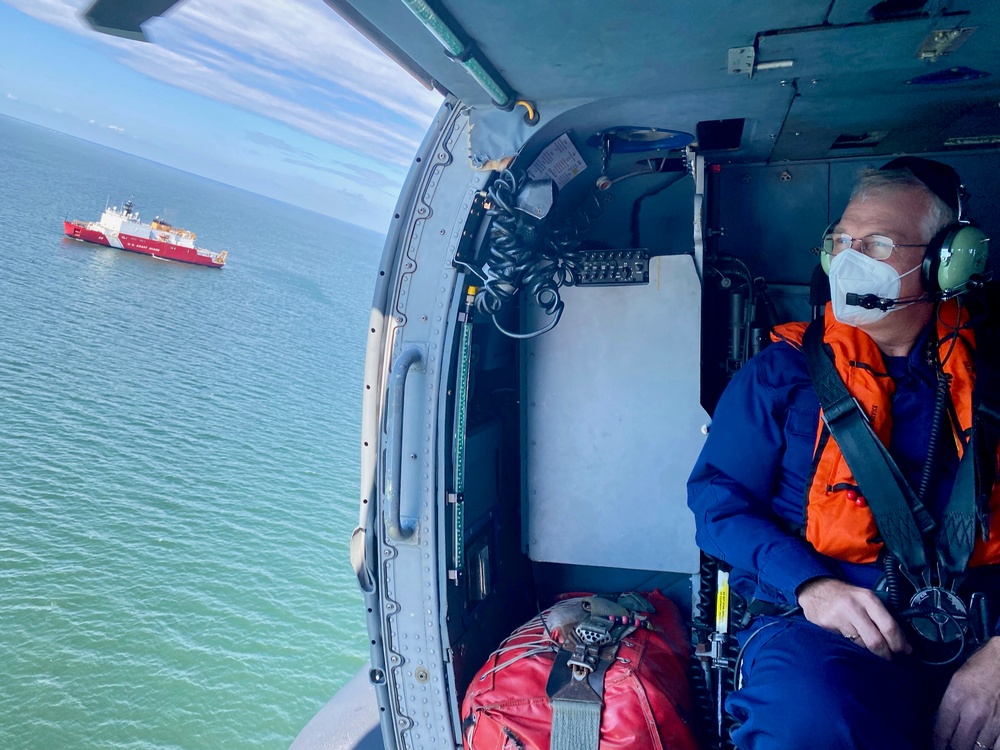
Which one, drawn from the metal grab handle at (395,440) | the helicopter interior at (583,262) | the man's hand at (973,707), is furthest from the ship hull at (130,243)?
the man's hand at (973,707)

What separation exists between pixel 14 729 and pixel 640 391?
8713 millimetres

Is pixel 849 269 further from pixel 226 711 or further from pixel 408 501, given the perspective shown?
pixel 226 711

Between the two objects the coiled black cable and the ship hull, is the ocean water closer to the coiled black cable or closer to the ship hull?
the ship hull

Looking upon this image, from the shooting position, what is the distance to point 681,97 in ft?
5.82

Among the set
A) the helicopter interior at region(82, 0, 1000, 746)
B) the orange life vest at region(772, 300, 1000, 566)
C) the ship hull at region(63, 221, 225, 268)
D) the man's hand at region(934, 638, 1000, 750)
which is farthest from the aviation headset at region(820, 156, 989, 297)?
the ship hull at region(63, 221, 225, 268)

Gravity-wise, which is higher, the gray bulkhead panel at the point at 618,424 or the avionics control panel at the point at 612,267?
the avionics control panel at the point at 612,267

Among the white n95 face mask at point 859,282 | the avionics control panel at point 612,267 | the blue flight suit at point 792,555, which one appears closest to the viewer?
the blue flight suit at point 792,555

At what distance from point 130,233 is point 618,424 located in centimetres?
2415

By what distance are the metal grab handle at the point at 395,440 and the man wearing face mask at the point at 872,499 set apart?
0.87 metres

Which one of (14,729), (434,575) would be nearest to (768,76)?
(434,575)

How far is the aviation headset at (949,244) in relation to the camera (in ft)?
4.92

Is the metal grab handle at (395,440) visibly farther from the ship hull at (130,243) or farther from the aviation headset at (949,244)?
the ship hull at (130,243)

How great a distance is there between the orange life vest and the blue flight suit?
0.16 feet

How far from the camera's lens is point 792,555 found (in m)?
1.42
